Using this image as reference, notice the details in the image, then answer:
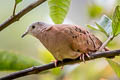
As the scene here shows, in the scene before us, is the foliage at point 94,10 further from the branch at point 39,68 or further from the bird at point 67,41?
the branch at point 39,68

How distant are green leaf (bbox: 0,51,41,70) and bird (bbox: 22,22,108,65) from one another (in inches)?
2.0

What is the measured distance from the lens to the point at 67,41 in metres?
0.70

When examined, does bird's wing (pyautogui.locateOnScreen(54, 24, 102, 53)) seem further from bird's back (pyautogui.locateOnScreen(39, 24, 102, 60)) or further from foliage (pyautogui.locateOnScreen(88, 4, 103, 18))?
foliage (pyautogui.locateOnScreen(88, 4, 103, 18))

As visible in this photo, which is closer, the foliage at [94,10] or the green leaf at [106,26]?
the green leaf at [106,26]

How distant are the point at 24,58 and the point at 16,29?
95cm

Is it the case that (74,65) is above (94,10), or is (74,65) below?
below

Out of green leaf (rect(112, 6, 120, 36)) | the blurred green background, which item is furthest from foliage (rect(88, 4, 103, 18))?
green leaf (rect(112, 6, 120, 36))

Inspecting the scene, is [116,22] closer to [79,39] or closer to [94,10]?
[79,39]

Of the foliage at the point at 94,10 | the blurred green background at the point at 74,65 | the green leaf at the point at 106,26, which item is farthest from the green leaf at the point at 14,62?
the foliage at the point at 94,10

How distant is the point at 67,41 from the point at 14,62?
0.41 feet

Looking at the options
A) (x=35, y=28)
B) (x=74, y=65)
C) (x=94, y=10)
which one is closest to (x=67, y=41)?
(x=35, y=28)

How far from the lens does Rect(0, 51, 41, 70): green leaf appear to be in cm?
70

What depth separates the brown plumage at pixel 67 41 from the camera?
0.69 meters

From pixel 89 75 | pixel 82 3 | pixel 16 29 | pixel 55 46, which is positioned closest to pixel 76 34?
pixel 55 46
